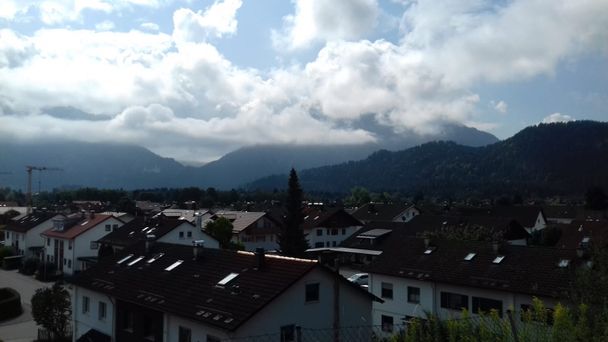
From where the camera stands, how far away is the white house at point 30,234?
68875 millimetres

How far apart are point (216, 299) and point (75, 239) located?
40.9m

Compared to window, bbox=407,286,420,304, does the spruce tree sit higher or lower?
higher

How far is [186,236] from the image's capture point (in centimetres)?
5306

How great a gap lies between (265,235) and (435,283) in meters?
43.5

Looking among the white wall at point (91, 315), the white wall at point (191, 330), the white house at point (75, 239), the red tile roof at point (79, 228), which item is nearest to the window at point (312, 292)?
the white wall at point (191, 330)

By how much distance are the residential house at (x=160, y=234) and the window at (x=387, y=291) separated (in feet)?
73.3

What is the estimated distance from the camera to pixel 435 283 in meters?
29.5

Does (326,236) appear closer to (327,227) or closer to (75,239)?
(327,227)

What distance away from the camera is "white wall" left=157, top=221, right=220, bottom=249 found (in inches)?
2032

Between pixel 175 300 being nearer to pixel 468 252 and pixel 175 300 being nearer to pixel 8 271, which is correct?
pixel 468 252

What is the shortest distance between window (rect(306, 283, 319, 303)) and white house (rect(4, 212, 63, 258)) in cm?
5409

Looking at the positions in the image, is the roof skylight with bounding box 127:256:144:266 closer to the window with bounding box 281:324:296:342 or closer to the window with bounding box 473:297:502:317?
the window with bounding box 281:324:296:342

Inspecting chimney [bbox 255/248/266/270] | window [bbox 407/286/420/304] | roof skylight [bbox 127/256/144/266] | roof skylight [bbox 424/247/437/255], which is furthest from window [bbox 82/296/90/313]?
roof skylight [bbox 424/247/437/255]

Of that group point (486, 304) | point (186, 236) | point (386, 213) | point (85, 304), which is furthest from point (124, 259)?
point (386, 213)
